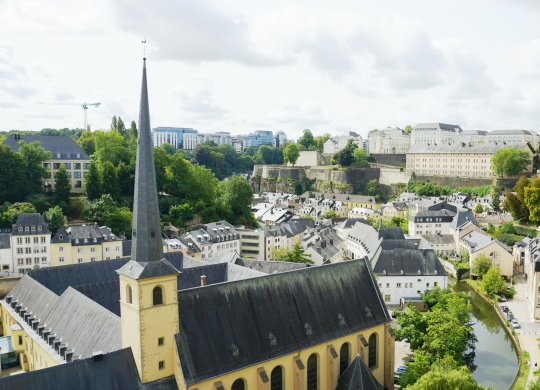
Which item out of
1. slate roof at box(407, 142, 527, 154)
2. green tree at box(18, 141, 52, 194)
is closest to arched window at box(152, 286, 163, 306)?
green tree at box(18, 141, 52, 194)

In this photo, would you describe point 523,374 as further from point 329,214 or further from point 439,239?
point 329,214

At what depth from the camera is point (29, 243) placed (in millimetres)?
52500

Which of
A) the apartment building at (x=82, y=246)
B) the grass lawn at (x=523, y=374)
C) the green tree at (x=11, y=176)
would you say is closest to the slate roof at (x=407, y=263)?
the grass lawn at (x=523, y=374)

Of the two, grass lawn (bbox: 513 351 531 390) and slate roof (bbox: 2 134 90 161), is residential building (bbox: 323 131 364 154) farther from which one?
grass lawn (bbox: 513 351 531 390)

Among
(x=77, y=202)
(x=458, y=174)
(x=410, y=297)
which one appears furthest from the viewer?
(x=458, y=174)

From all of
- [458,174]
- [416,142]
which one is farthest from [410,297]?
[416,142]

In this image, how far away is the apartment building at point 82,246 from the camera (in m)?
53.9

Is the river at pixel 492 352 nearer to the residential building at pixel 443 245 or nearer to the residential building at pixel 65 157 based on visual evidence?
the residential building at pixel 443 245

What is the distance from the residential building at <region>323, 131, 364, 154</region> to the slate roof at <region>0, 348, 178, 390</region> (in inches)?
5709

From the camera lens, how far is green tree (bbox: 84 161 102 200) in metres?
68.3

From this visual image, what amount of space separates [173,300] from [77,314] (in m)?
8.84

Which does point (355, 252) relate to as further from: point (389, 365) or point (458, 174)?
point (458, 174)

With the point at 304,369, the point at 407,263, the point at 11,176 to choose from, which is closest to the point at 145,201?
the point at 304,369

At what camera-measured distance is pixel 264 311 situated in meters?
24.5
